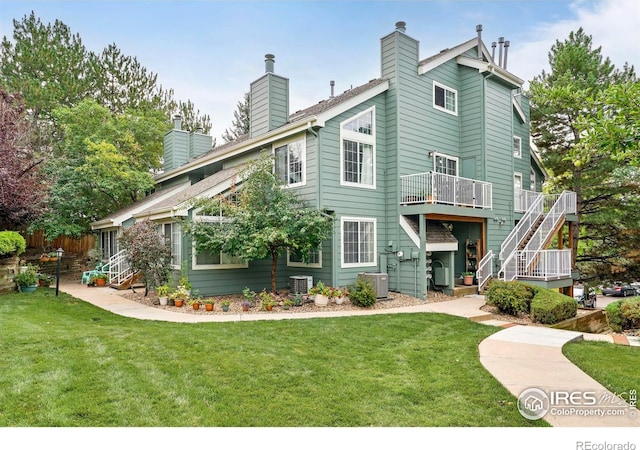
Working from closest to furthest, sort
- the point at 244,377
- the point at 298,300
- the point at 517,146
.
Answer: the point at 244,377 → the point at 298,300 → the point at 517,146

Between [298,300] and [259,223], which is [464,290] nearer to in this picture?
[298,300]

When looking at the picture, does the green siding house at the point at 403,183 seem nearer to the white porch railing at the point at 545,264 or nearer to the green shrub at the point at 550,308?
the white porch railing at the point at 545,264

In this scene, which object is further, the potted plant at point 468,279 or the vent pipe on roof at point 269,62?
the vent pipe on roof at point 269,62

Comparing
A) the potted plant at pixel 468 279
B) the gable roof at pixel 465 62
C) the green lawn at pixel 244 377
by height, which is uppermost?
the gable roof at pixel 465 62

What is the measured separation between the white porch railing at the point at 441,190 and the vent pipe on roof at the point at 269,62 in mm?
5969

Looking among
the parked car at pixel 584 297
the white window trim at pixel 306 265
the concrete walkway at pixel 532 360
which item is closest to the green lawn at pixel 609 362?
the concrete walkway at pixel 532 360

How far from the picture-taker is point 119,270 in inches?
Result: 558

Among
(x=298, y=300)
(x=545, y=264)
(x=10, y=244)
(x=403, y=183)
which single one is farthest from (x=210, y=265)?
(x=545, y=264)

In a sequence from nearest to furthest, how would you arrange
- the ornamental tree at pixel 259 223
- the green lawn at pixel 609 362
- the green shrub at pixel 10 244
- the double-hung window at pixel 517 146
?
the green lawn at pixel 609 362
the ornamental tree at pixel 259 223
the green shrub at pixel 10 244
the double-hung window at pixel 517 146

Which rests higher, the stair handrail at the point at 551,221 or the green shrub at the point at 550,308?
the stair handrail at the point at 551,221

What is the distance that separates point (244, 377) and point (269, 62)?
11.6 meters

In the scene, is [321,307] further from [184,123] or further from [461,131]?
[184,123]

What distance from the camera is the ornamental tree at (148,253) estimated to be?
10.8m
